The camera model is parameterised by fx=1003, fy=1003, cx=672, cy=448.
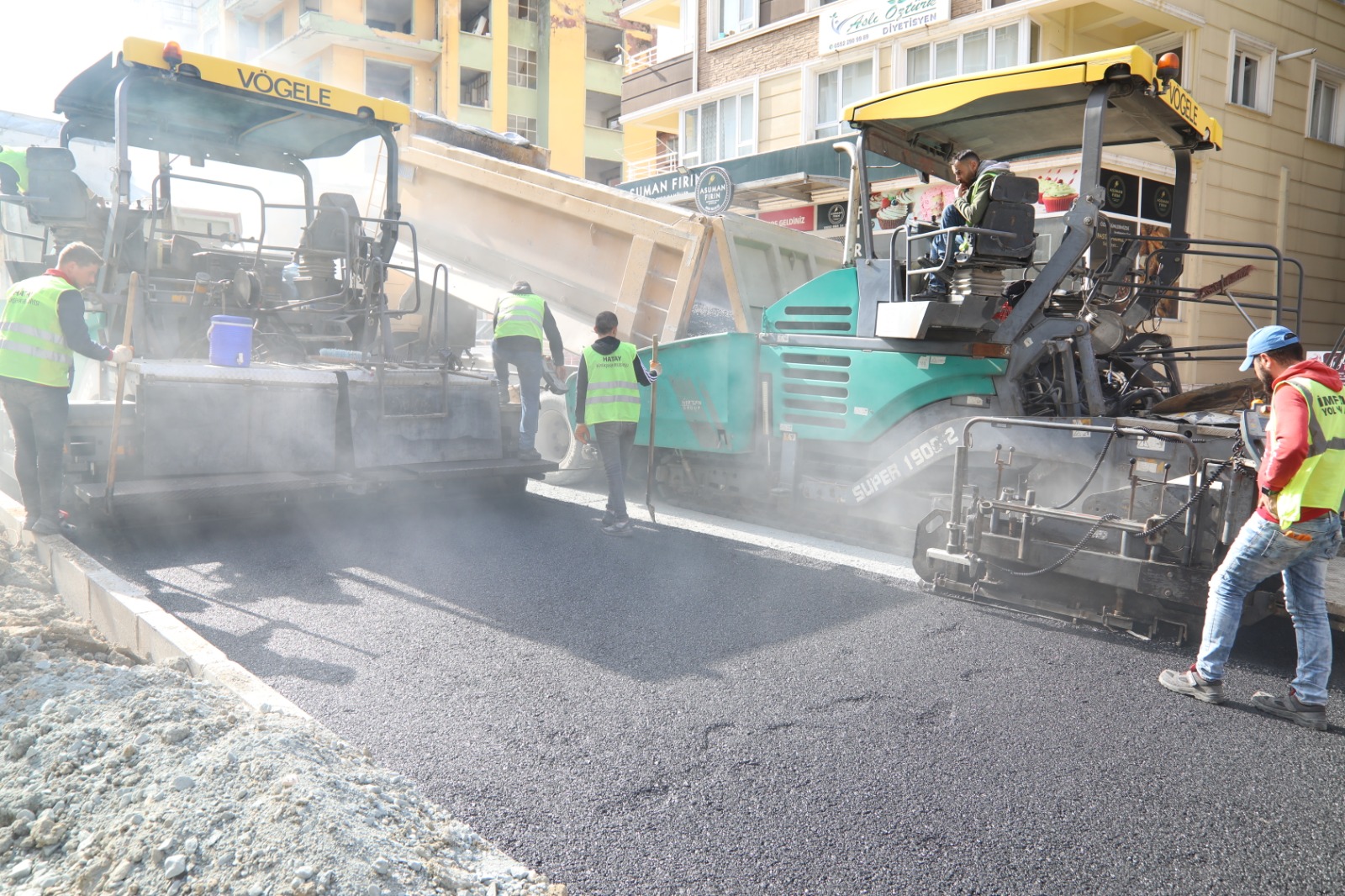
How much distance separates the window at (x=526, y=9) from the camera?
99.6 ft

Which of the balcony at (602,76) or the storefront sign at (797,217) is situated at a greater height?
the balcony at (602,76)

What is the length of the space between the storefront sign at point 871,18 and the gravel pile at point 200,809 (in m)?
14.4

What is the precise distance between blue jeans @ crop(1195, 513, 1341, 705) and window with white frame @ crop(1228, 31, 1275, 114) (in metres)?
13.5

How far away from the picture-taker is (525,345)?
766 centimetres

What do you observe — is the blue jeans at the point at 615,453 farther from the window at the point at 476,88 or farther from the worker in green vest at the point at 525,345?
the window at the point at 476,88

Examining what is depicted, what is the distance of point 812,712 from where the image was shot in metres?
3.52

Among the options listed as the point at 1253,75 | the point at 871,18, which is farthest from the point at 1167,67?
the point at 1253,75

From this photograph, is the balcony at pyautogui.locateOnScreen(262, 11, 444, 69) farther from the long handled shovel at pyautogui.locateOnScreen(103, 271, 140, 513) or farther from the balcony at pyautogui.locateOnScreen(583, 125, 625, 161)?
the long handled shovel at pyautogui.locateOnScreen(103, 271, 140, 513)

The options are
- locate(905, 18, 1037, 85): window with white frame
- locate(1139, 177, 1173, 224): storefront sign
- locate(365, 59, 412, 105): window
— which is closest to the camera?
locate(1139, 177, 1173, 224): storefront sign

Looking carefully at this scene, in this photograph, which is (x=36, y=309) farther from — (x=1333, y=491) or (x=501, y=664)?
(x=1333, y=491)

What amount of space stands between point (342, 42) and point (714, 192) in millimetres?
22711

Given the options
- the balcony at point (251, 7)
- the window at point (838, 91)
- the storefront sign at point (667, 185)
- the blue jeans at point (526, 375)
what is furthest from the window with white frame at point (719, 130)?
the balcony at point (251, 7)

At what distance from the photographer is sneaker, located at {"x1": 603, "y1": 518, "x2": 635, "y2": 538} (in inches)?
251

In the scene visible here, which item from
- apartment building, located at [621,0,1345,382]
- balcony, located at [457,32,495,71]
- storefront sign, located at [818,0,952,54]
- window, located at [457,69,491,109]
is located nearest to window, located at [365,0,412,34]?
balcony, located at [457,32,495,71]
